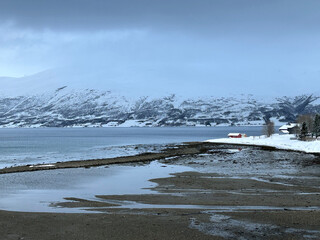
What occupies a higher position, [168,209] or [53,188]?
[168,209]

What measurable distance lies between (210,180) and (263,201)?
1204 centimetres

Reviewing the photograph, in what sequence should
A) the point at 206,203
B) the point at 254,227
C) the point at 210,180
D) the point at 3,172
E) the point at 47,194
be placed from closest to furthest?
the point at 254,227
the point at 206,203
the point at 47,194
the point at 210,180
the point at 3,172

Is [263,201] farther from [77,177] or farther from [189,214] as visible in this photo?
[77,177]

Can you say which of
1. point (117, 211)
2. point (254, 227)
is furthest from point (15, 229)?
point (254, 227)

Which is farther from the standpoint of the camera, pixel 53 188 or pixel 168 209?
pixel 53 188

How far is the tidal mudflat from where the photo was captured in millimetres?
16234

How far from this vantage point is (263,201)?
23938 mm

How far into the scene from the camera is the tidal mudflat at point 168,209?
1623 centimetres

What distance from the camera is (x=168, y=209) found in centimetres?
2136

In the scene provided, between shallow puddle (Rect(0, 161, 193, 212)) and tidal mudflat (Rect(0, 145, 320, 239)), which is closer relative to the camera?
tidal mudflat (Rect(0, 145, 320, 239))

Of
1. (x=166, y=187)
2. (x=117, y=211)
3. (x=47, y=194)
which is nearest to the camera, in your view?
(x=117, y=211)

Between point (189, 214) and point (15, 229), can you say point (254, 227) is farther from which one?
point (15, 229)

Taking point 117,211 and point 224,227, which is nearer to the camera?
point 224,227

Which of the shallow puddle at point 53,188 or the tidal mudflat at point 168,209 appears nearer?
the tidal mudflat at point 168,209
